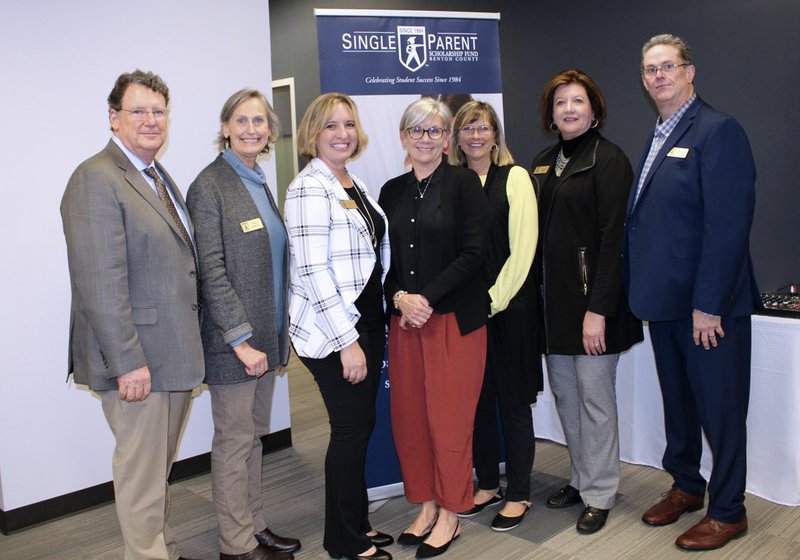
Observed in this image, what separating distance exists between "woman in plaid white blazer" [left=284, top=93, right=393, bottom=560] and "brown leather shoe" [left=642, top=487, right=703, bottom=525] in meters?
1.10

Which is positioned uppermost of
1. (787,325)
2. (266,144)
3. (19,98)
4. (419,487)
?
(19,98)

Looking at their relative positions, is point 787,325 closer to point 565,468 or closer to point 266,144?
point 565,468

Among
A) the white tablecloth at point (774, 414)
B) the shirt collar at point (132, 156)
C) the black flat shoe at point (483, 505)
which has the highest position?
the shirt collar at point (132, 156)

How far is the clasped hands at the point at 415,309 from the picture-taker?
2.40 meters

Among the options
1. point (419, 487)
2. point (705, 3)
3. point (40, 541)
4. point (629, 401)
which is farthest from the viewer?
point (705, 3)

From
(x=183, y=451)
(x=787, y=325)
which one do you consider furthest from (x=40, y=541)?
(x=787, y=325)

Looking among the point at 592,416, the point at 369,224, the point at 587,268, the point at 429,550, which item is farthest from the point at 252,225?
the point at 592,416

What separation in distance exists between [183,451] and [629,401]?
7.44 ft

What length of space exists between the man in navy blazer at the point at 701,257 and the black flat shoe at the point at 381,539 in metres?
1.11

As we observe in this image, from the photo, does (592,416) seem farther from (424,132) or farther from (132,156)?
(132,156)

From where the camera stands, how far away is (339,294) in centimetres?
230

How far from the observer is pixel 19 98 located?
2.89 m

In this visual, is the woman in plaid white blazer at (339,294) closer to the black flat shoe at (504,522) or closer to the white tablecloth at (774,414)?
the black flat shoe at (504,522)

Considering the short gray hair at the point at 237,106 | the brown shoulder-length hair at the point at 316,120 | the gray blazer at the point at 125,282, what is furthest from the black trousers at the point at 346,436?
the short gray hair at the point at 237,106
